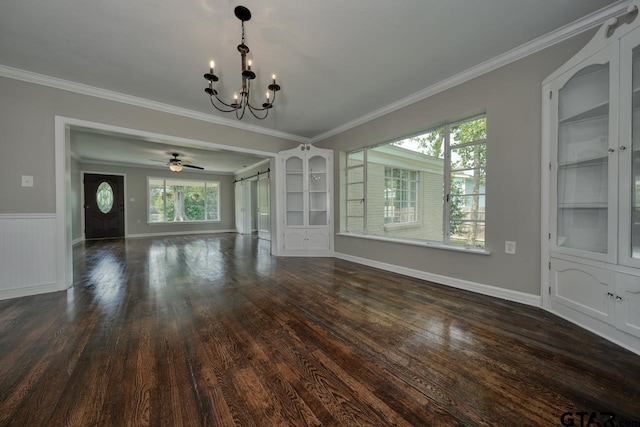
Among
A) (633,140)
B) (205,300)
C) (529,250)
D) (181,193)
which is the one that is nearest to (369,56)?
(633,140)

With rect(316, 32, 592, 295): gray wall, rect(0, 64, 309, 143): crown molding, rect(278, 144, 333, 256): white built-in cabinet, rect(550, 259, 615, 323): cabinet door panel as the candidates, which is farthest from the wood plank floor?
rect(0, 64, 309, 143): crown molding

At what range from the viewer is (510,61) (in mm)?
2545

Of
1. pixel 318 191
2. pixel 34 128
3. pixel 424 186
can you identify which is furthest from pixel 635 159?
pixel 34 128

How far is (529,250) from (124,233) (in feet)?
35.1

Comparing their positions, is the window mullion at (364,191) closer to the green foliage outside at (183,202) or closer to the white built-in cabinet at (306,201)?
the white built-in cabinet at (306,201)

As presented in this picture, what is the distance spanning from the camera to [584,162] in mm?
2043

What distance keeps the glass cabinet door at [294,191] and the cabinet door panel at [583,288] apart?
157 inches

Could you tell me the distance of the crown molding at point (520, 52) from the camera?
1979 mm

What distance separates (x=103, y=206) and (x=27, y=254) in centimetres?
625

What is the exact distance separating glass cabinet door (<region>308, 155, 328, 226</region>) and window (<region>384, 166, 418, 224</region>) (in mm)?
1303

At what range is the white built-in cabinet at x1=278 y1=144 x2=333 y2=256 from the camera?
5.05 metres

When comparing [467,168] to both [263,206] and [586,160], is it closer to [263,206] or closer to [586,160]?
[586,160]

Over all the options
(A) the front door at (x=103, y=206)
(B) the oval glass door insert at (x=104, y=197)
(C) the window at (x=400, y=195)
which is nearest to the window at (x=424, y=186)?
(C) the window at (x=400, y=195)

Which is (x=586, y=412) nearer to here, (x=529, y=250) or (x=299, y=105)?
(x=529, y=250)
